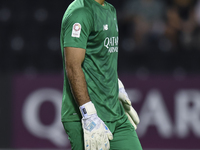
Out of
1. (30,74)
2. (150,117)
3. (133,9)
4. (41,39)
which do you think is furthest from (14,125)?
(133,9)

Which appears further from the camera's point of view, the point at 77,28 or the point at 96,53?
the point at 96,53

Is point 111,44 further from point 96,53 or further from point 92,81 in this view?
point 92,81

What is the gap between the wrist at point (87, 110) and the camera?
3.04 metres

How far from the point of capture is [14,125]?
24.1 ft

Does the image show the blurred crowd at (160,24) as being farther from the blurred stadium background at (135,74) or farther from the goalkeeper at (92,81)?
the goalkeeper at (92,81)

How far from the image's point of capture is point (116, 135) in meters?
3.29

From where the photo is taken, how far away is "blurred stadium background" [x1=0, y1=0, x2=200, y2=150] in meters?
7.29

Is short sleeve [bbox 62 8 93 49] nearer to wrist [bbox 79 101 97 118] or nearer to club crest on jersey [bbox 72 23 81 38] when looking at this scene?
club crest on jersey [bbox 72 23 81 38]

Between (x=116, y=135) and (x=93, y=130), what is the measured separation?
1.07 ft

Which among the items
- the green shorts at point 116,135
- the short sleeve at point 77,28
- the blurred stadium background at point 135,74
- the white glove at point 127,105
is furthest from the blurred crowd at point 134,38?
the short sleeve at point 77,28

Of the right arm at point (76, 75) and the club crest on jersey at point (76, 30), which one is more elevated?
the club crest on jersey at point (76, 30)

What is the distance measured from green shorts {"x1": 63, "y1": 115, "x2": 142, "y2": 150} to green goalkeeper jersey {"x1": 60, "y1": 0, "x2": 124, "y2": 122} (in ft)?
0.14

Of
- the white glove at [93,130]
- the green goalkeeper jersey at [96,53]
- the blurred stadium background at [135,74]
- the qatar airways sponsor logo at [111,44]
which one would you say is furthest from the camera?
the blurred stadium background at [135,74]

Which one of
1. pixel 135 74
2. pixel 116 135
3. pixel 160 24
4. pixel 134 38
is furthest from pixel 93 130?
pixel 160 24
